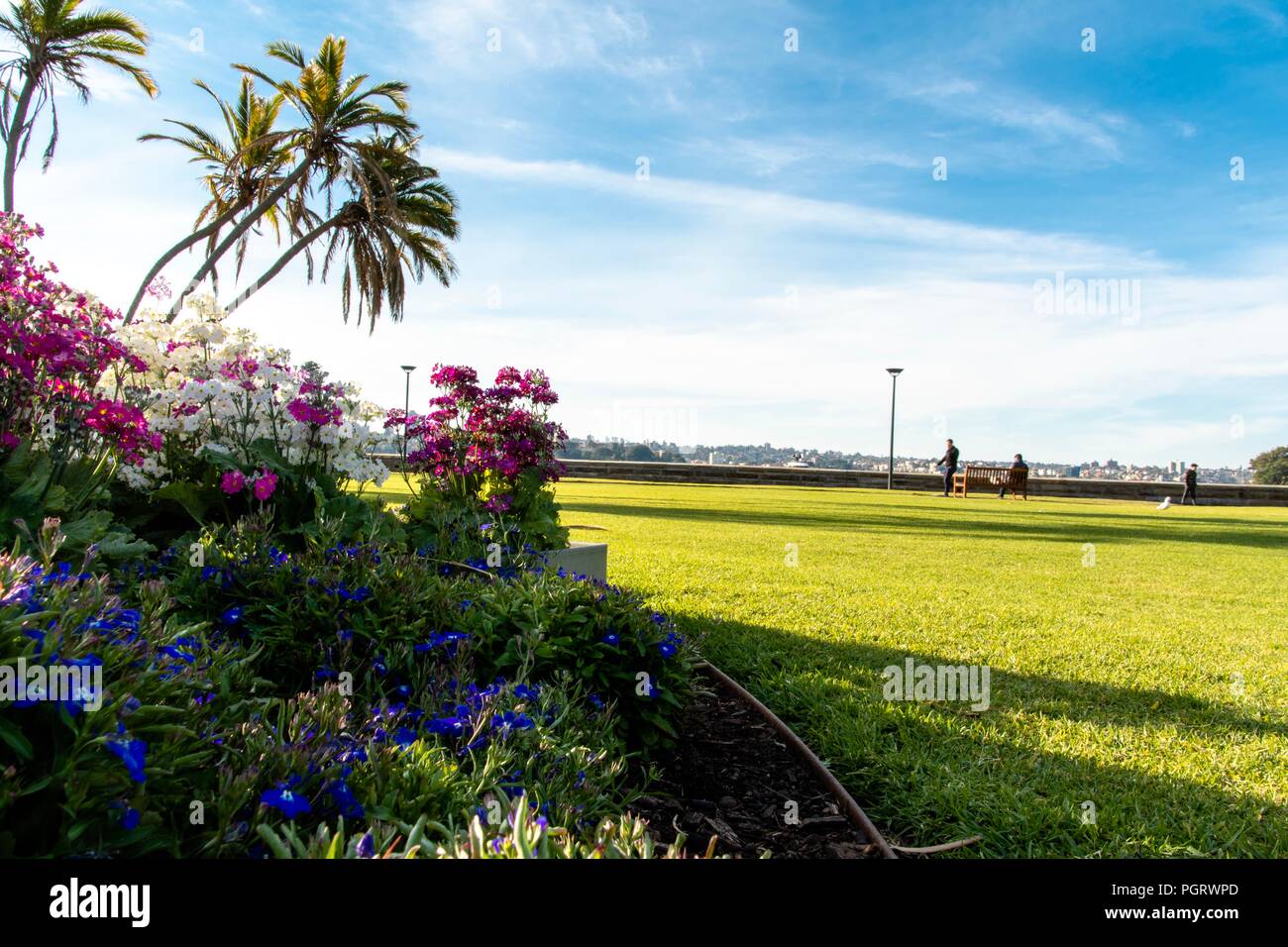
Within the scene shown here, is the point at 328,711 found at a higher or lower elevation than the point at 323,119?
lower

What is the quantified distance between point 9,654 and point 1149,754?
3.73 meters

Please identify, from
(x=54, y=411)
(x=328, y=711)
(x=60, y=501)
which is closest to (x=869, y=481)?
(x=54, y=411)

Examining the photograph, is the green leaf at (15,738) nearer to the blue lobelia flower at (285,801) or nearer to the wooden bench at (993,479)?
the blue lobelia flower at (285,801)

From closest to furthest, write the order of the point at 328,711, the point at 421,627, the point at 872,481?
the point at 328,711
the point at 421,627
the point at 872,481

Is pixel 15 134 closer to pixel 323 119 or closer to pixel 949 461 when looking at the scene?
pixel 323 119

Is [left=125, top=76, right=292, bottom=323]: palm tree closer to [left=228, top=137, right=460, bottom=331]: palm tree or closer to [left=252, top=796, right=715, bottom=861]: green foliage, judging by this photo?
[left=228, top=137, right=460, bottom=331]: palm tree

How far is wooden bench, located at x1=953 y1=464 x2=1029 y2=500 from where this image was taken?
78.4ft

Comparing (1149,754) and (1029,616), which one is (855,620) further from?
(1149,754)

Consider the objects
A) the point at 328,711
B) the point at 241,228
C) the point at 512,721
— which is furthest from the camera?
the point at 241,228

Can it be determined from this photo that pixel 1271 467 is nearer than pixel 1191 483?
No

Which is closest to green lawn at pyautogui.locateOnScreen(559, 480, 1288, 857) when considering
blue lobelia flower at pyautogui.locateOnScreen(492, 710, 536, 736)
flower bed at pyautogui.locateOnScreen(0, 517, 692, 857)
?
flower bed at pyautogui.locateOnScreen(0, 517, 692, 857)

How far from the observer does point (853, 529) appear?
38.4 ft

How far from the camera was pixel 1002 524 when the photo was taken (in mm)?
13492

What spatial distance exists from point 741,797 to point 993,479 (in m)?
24.9
